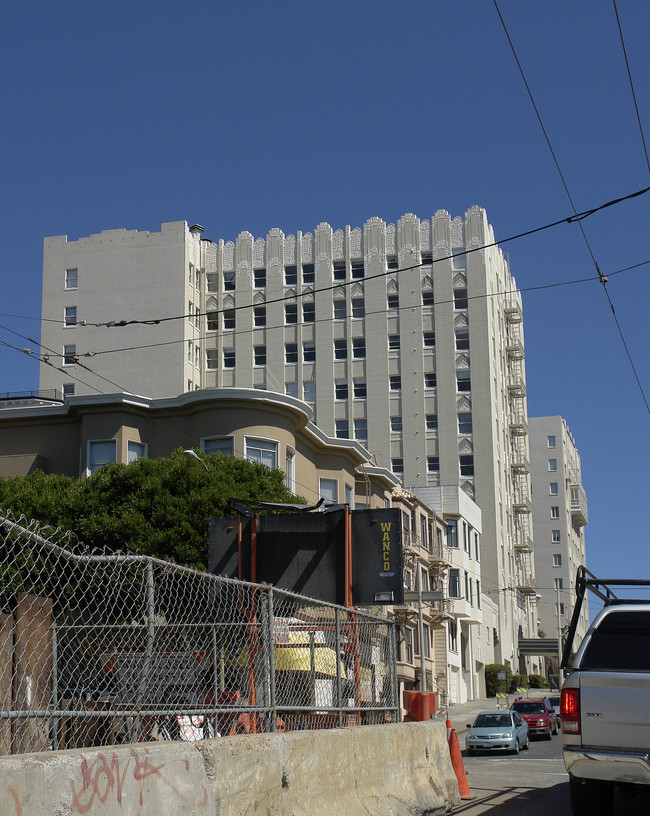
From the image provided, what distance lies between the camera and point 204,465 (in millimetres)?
30219

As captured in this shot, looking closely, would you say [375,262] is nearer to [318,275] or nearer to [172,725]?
[318,275]

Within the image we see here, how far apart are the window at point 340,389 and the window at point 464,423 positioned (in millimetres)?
8365

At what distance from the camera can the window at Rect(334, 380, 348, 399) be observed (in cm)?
7188

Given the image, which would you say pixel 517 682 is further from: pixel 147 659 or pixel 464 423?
pixel 147 659

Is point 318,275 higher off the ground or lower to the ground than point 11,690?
higher

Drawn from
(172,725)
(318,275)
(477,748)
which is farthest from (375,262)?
(172,725)

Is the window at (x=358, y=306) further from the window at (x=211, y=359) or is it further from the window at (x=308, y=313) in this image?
the window at (x=211, y=359)

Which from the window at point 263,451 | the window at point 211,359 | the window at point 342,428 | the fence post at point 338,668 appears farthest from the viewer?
the window at point 211,359

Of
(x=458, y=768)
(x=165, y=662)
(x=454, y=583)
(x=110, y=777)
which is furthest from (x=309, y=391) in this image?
(x=110, y=777)

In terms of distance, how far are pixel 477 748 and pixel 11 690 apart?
78.4 feet

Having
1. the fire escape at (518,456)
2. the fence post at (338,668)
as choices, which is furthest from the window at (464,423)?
the fence post at (338,668)

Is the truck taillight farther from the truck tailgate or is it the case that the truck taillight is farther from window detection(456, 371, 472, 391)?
window detection(456, 371, 472, 391)

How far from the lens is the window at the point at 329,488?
39.7 m

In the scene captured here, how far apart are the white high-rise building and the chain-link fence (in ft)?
190
